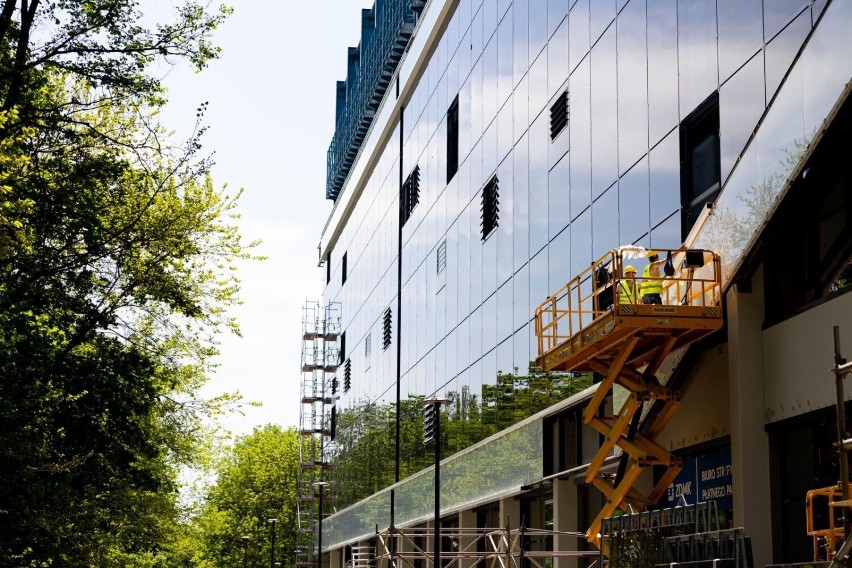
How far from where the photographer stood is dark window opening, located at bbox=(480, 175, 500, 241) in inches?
1458

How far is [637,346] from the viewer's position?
70.7ft

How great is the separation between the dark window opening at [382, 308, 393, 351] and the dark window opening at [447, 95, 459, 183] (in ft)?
45.7

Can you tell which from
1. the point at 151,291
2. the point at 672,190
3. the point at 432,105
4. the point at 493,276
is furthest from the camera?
the point at 432,105

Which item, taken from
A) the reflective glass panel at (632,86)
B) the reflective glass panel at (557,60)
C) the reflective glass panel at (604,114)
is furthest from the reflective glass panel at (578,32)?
the reflective glass panel at (632,86)

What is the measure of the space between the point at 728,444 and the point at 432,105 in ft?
98.4

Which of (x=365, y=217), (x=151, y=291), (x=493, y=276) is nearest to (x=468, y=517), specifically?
(x=493, y=276)

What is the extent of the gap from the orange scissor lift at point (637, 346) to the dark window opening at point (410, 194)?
2700 cm

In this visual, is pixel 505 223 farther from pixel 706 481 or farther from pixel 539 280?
pixel 706 481

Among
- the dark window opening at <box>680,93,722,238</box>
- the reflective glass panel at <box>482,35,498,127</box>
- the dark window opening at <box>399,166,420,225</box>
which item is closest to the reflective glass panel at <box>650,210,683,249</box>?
the dark window opening at <box>680,93,722,238</box>

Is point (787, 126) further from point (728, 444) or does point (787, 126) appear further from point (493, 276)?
point (493, 276)

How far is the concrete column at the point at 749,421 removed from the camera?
18.5 metres

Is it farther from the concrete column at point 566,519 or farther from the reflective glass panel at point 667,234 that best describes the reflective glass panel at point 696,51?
the concrete column at point 566,519

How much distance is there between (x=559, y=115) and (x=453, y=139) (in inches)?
530

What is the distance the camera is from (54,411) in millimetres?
29047
